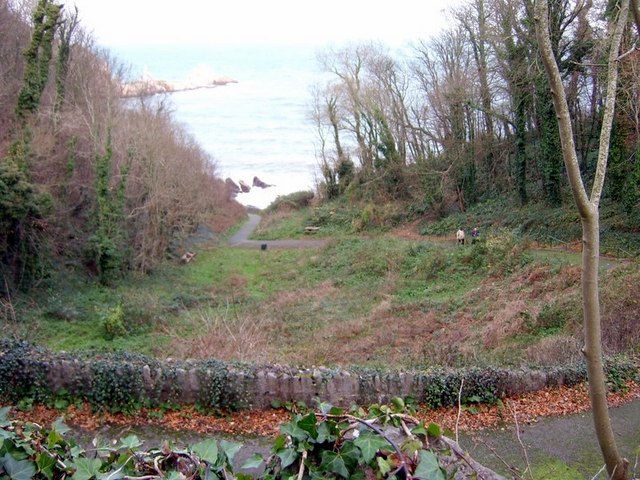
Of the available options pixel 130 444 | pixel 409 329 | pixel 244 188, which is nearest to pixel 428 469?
pixel 130 444

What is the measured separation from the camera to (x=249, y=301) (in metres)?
24.0

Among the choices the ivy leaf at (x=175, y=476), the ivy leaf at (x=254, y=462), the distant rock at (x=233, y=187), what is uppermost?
the distant rock at (x=233, y=187)

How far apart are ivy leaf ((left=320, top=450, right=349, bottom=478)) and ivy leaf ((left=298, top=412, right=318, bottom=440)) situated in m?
0.10

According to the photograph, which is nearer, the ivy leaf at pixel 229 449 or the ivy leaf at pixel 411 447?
the ivy leaf at pixel 411 447

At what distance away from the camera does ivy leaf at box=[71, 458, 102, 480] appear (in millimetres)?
2603

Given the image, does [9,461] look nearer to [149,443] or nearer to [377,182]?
[149,443]

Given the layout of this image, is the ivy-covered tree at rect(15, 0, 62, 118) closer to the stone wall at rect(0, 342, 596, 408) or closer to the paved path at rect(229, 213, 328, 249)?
the paved path at rect(229, 213, 328, 249)

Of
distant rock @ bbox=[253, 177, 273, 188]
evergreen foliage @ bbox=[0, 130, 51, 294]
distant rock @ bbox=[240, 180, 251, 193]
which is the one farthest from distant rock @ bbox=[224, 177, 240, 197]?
evergreen foliage @ bbox=[0, 130, 51, 294]

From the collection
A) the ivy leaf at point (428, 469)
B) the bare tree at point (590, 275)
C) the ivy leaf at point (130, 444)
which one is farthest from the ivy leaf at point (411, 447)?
the bare tree at point (590, 275)

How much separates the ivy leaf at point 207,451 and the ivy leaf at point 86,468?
41 centimetres

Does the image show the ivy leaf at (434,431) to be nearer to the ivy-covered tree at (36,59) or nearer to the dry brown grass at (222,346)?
the dry brown grass at (222,346)

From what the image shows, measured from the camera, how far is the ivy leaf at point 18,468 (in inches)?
105

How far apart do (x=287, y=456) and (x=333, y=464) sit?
21 cm

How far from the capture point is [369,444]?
2604 mm
